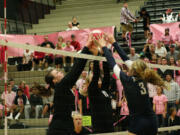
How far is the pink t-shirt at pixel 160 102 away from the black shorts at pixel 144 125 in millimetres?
4044

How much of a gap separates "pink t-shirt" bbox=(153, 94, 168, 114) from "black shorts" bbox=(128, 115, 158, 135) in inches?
159

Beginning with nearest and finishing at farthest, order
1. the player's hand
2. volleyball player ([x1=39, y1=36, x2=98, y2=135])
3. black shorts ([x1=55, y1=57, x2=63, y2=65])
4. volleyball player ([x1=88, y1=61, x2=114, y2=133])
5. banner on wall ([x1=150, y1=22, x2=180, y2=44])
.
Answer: volleyball player ([x1=39, y1=36, x2=98, y2=135])
the player's hand
volleyball player ([x1=88, y1=61, x2=114, y2=133])
black shorts ([x1=55, y1=57, x2=63, y2=65])
banner on wall ([x1=150, y1=22, x2=180, y2=44])

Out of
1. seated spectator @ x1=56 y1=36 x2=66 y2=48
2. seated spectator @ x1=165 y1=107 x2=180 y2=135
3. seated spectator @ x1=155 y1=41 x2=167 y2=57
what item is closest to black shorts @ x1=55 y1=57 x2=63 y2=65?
seated spectator @ x1=56 y1=36 x2=66 y2=48

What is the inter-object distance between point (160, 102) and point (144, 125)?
4190 millimetres

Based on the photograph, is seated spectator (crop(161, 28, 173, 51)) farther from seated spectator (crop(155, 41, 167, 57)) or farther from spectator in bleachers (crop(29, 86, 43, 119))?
spectator in bleachers (crop(29, 86, 43, 119))

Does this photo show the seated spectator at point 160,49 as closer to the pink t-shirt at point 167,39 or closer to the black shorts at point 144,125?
the pink t-shirt at point 167,39

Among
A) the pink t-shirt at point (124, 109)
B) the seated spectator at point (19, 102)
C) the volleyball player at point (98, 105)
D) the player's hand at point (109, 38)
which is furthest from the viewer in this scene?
the seated spectator at point (19, 102)

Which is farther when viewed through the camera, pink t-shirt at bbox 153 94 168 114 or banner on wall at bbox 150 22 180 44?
banner on wall at bbox 150 22 180 44

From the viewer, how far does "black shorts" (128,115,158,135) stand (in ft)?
14.4

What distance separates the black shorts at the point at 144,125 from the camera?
14.4ft

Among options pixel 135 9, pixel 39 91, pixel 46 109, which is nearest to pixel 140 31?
pixel 135 9

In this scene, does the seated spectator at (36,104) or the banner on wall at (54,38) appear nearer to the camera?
the seated spectator at (36,104)

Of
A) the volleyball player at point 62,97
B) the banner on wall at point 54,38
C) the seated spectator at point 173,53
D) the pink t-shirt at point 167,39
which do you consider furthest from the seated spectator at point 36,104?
the volleyball player at point 62,97

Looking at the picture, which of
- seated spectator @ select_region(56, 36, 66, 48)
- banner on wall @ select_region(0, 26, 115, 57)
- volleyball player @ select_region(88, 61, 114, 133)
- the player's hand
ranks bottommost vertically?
volleyball player @ select_region(88, 61, 114, 133)
